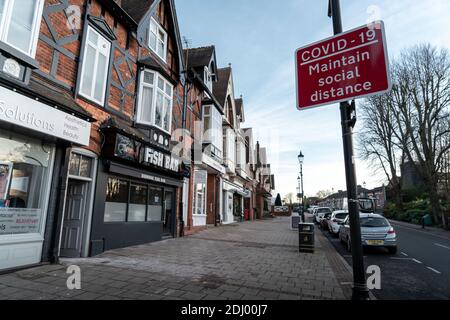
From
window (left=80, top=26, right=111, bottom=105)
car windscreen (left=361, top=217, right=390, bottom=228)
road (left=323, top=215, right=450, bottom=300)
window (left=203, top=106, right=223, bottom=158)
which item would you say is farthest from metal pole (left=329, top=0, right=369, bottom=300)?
window (left=203, top=106, right=223, bottom=158)

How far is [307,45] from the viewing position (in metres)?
3.76

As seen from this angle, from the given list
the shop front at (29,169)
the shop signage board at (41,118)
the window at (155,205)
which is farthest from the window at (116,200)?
the shop signage board at (41,118)

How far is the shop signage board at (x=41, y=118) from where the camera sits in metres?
5.23

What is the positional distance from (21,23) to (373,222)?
12810 mm

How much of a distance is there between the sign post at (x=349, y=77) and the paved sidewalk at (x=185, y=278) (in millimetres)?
1976

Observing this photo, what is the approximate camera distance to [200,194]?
53.6ft

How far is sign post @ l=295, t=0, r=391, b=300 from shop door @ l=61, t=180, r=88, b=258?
282 inches

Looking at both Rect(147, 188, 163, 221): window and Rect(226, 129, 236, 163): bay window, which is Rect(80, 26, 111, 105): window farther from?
Rect(226, 129, 236, 163): bay window

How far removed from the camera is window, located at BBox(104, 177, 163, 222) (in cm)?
886

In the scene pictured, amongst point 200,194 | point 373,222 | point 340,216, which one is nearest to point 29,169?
point 200,194

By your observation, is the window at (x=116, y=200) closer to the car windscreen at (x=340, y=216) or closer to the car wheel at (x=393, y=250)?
the car wheel at (x=393, y=250)

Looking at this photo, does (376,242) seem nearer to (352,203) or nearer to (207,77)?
(352,203)

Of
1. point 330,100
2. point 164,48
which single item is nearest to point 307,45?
point 330,100

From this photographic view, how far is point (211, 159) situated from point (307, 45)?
1303 cm
